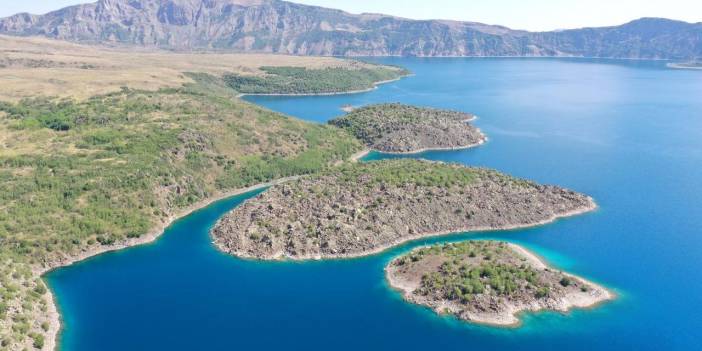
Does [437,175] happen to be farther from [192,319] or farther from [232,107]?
[232,107]

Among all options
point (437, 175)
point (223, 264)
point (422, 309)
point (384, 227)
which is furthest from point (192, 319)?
point (437, 175)

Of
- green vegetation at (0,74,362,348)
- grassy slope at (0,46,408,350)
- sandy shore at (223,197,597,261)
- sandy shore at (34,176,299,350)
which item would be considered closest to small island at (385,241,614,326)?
sandy shore at (223,197,597,261)

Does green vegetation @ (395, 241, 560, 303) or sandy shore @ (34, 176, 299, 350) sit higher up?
green vegetation @ (395, 241, 560, 303)

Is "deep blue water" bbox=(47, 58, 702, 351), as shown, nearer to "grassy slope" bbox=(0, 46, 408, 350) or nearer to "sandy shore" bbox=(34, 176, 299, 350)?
"sandy shore" bbox=(34, 176, 299, 350)

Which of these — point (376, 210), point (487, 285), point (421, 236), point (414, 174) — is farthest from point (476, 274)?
point (414, 174)

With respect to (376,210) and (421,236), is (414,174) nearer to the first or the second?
(376,210)

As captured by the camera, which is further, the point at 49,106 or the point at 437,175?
the point at 49,106
